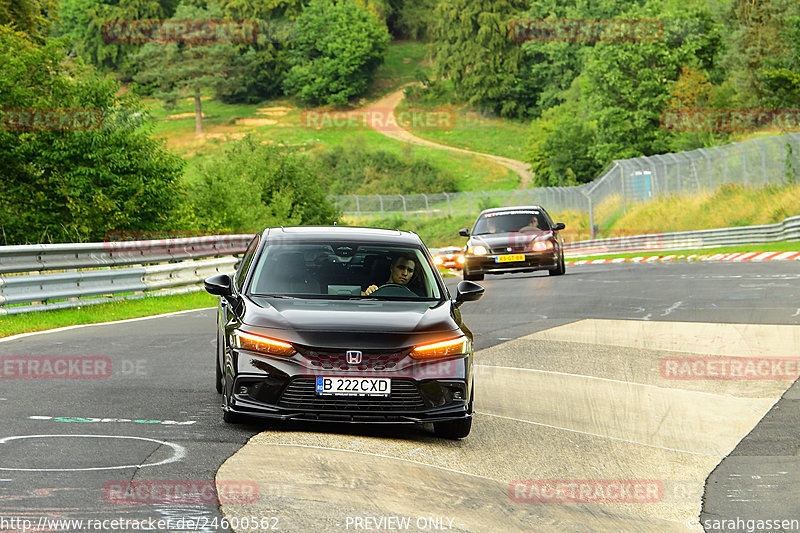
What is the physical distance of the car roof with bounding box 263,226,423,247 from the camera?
9.37 metres

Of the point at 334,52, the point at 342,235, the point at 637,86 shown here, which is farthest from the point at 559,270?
the point at 334,52

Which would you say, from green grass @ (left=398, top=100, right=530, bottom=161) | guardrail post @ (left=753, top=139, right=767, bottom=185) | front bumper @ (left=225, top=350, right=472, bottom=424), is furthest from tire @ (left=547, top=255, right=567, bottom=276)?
green grass @ (left=398, top=100, right=530, bottom=161)

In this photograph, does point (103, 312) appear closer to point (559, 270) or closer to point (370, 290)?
point (370, 290)

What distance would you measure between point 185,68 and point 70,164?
376 feet

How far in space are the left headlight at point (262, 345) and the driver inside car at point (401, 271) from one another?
1388 mm

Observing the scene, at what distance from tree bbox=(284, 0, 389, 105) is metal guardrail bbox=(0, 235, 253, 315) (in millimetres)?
128377

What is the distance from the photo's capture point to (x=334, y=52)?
505 ft

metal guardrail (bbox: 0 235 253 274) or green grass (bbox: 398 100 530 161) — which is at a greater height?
metal guardrail (bbox: 0 235 253 274)

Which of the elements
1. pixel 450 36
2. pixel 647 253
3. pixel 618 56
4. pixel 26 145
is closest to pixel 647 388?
pixel 26 145

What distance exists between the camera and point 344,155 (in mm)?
120688

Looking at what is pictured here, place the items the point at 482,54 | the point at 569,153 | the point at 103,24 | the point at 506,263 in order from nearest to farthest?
1. the point at 506,263
2. the point at 569,153
3. the point at 482,54
4. the point at 103,24

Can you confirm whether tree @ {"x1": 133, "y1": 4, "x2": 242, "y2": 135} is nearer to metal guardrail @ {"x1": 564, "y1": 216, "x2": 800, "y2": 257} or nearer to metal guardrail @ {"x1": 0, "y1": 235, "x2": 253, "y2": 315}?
metal guardrail @ {"x1": 564, "y1": 216, "x2": 800, "y2": 257}

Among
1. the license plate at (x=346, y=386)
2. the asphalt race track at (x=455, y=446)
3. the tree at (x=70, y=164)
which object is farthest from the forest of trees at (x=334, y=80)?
the license plate at (x=346, y=386)

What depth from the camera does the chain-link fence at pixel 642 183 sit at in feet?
149
